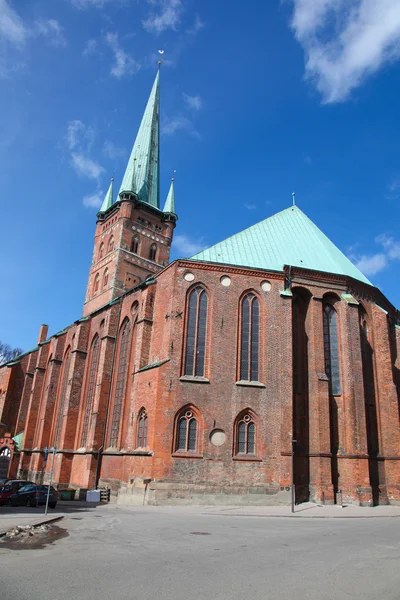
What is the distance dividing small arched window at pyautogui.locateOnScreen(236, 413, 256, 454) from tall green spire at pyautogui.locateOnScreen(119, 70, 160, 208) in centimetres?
3009

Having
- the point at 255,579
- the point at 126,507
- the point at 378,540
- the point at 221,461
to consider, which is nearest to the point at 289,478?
the point at 221,461

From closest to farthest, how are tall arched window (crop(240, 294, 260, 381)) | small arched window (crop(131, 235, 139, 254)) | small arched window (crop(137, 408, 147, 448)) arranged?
small arched window (crop(137, 408, 147, 448)) → tall arched window (crop(240, 294, 260, 381)) → small arched window (crop(131, 235, 139, 254))

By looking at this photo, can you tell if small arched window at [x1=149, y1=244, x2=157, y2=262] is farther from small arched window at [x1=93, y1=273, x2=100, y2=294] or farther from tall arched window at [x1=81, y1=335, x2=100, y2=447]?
tall arched window at [x1=81, y1=335, x2=100, y2=447]

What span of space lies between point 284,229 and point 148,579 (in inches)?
1019

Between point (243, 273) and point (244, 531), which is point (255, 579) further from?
point (243, 273)

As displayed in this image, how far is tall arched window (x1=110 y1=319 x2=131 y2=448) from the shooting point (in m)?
27.1

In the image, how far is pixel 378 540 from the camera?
11797 millimetres

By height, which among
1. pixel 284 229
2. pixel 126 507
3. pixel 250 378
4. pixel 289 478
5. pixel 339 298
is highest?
pixel 284 229

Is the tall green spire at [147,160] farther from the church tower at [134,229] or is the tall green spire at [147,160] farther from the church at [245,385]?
the church at [245,385]

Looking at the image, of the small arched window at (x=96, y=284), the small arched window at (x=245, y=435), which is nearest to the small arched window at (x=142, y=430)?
the small arched window at (x=245, y=435)

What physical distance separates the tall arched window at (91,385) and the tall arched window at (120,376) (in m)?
2.68

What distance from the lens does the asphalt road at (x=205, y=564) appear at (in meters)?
6.45

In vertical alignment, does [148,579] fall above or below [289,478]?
below

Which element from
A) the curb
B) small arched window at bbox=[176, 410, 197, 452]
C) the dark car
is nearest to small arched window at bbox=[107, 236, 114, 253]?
small arched window at bbox=[176, 410, 197, 452]
